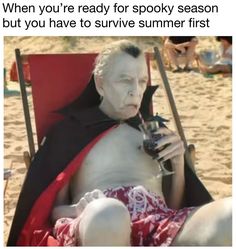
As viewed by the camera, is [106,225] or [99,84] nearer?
[106,225]

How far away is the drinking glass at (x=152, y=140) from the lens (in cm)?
358

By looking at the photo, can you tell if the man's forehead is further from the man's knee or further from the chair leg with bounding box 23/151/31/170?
the man's knee

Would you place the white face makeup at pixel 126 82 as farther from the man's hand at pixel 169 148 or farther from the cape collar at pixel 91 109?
the man's hand at pixel 169 148

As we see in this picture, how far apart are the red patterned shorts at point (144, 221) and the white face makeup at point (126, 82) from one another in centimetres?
48

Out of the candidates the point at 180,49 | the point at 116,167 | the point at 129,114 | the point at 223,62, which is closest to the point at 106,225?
the point at 116,167

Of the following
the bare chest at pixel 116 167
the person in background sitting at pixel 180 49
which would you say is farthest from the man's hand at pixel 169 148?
the person in background sitting at pixel 180 49

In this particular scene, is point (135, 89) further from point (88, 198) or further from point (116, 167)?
point (88, 198)

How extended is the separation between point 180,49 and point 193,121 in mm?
3357

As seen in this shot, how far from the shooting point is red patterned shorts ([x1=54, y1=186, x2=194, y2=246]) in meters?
3.13

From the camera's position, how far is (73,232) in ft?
10.3

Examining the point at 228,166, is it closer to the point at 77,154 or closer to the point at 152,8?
the point at 152,8

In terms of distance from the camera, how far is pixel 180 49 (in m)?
10.9

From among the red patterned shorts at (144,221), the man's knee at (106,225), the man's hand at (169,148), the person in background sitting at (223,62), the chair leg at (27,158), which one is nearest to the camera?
the man's knee at (106,225)

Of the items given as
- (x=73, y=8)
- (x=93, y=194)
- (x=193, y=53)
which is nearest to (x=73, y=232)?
(x=93, y=194)
